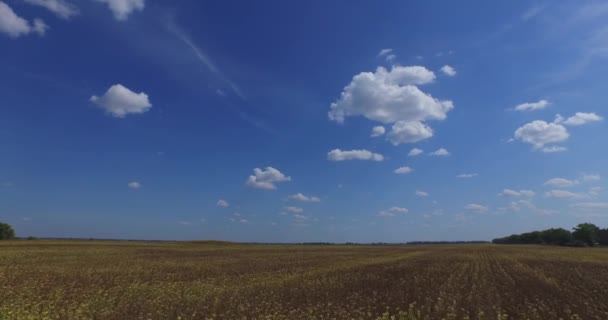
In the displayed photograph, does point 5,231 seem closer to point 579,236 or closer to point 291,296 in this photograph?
point 291,296

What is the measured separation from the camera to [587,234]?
168 m

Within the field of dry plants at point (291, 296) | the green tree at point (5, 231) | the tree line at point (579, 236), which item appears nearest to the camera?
the field of dry plants at point (291, 296)

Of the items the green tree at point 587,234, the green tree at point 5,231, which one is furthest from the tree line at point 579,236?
the green tree at point 5,231

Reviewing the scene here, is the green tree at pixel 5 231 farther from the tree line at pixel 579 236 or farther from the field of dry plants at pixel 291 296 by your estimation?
the tree line at pixel 579 236

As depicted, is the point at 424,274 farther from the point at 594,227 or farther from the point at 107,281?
the point at 594,227

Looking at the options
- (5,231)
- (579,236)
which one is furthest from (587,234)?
(5,231)

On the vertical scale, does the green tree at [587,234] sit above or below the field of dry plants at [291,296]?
above

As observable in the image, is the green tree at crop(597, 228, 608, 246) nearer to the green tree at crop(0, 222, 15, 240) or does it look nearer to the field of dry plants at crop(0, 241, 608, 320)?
the field of dry plants at crop(0, 241, 608, 320)

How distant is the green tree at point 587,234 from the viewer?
544ft

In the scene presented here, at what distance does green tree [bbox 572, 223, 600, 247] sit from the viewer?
544ft

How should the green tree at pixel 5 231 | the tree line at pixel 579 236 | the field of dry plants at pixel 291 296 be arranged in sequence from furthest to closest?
the tree line at pixel 579 236
the green tree at pixel 5 231
the field of dry plants at pixel 291 296

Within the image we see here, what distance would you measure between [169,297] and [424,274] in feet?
65.5

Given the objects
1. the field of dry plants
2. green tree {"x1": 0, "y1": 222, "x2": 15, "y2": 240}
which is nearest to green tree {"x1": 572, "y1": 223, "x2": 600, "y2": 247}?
the field of dry plants

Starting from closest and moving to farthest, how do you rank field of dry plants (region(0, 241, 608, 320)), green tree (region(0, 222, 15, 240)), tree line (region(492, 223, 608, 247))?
field of dry plants (region(0, 241, 608, 320)) < green tree (region(0, 222, 15, 240)) < tree line (region(492, 223, 608, 247))
